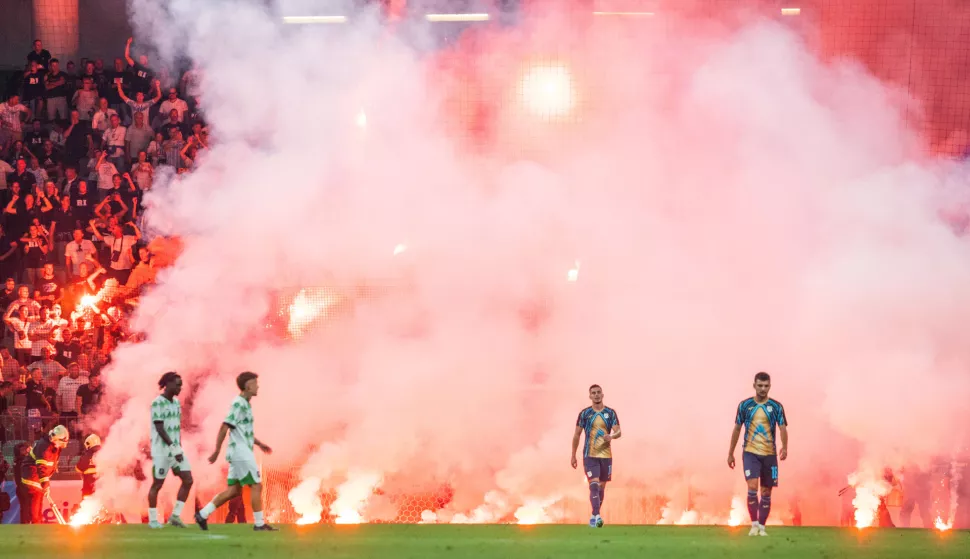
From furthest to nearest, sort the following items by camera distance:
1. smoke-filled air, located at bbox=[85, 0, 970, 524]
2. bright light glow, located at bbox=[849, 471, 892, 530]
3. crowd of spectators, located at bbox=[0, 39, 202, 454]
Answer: crowd of spectators, located at bbox=[0, 39, 202, 454] < smoke-filled air, located at bbox=[85, 0, 970, 524] < bright light glow, located at bbox=[849, 471, 892, 530]

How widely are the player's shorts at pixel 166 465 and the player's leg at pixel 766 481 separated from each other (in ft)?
16.1

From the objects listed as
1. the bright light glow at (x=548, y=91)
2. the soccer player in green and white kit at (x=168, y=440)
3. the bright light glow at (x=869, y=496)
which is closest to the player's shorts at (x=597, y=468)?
the soccer player in green and white kit at (x=168, y=440)

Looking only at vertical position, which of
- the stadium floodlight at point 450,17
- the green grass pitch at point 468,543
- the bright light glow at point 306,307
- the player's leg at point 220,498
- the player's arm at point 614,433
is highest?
the stadium floodlight at point 450,17

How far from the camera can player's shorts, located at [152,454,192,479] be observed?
10062 mm

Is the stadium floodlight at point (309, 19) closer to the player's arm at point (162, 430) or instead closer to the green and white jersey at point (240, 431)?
the player's arm at point (162, 430)

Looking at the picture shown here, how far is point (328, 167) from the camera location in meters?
15.6

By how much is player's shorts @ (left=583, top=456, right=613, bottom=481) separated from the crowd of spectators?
6762 millimetres

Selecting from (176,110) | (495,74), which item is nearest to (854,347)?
(495,74)

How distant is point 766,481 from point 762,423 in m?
0.51

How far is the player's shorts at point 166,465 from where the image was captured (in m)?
10.1

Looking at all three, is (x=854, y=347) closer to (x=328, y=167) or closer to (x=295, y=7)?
(x=328, y=167)

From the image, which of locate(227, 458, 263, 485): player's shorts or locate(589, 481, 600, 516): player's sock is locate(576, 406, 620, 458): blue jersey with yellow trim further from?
locate(227, 458, 263, 485): player's shorts

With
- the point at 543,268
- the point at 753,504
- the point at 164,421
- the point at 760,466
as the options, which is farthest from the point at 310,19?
the point at 753,504

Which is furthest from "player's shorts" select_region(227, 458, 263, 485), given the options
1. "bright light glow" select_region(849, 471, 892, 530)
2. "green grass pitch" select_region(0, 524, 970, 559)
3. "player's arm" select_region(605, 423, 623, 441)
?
"bright light glow" select_region(849, 471, 892, 530)
